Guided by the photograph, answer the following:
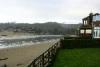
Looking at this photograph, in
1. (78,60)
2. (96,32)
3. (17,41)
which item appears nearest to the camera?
(78,60)

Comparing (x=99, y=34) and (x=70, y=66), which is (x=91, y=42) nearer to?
(x=99, y=34)

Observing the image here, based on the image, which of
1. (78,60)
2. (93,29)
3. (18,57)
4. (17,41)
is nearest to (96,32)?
(93,29)

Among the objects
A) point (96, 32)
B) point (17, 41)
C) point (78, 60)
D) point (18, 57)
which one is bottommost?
point (18, 57)

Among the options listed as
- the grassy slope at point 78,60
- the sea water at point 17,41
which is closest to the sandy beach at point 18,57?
the grassy slope at point 78,60

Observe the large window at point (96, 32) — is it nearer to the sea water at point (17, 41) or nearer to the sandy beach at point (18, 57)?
the sandy beach at point (18, 57)

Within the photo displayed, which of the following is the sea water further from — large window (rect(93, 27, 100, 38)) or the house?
large window (rect(93, 27, 100, 38))

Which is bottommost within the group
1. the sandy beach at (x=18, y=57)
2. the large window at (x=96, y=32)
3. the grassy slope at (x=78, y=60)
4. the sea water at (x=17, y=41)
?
the sandy beach at (x=18, y=57)

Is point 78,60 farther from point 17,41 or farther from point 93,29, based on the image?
point 17,41

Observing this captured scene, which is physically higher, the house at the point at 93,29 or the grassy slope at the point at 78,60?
the house at the point at 93,29

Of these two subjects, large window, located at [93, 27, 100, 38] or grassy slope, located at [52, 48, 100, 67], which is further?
large window, located at [93, 27, 100, 38]

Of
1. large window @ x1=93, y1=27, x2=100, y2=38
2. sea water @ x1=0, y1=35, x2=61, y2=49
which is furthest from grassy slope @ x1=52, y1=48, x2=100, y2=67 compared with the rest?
sea water @ x1=0, y1=35, x2=61, y2=49

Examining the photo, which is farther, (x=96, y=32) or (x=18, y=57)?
(x=96, y=32)

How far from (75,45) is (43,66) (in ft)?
69.2

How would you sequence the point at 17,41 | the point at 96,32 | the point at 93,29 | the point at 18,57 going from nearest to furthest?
1. the point at 18,57
2. the point at 96,32
3. the point at 93,29
4. the point at 17,41
